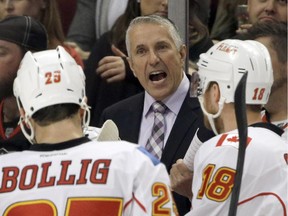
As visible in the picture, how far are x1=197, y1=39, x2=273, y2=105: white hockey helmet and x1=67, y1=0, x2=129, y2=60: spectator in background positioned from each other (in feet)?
6.52

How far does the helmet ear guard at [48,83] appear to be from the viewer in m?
4.07

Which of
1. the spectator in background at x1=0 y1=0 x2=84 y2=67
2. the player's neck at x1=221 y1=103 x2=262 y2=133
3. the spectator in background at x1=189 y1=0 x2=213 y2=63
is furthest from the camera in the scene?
the spectator in background at x1=0 y1=0 x2=84 y2=67

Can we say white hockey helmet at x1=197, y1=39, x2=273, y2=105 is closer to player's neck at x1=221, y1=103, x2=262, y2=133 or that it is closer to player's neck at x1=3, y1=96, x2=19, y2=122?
player's neck at x1=221, y1=103, x2=262, y2=133

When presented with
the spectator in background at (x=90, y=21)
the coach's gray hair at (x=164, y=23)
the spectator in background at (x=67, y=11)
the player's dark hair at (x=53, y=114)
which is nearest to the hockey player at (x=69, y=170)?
the player's dark hair at (x=53, y=114)

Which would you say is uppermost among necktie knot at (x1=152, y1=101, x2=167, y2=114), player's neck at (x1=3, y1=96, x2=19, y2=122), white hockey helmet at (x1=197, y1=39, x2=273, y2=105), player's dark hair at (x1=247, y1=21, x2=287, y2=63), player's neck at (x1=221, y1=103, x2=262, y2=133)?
white hockey helmet at (x1=197, y1=39, x2=273, y2=105)

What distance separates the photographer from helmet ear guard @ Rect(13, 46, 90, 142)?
13.3 ft

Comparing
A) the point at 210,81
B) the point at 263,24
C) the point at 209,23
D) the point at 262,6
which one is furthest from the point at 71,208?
the point at 209,23

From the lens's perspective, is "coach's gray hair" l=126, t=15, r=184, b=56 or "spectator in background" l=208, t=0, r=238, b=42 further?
"spectator in background" l=208, t=0, r=238, b=42

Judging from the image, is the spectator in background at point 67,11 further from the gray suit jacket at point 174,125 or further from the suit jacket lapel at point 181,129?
the suit jacket lapel at point 181,129

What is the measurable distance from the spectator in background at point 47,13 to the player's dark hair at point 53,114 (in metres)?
2.16

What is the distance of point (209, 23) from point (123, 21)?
877 millimetres

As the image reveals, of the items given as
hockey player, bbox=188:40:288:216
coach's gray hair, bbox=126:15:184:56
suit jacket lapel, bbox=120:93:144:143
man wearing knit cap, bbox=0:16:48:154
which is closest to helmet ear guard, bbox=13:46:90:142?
hockey player, bbox=188:40:288:216

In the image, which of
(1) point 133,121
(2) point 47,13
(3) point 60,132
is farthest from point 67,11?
(3) point 60,132

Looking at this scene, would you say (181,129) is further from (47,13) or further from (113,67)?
(47,13)
